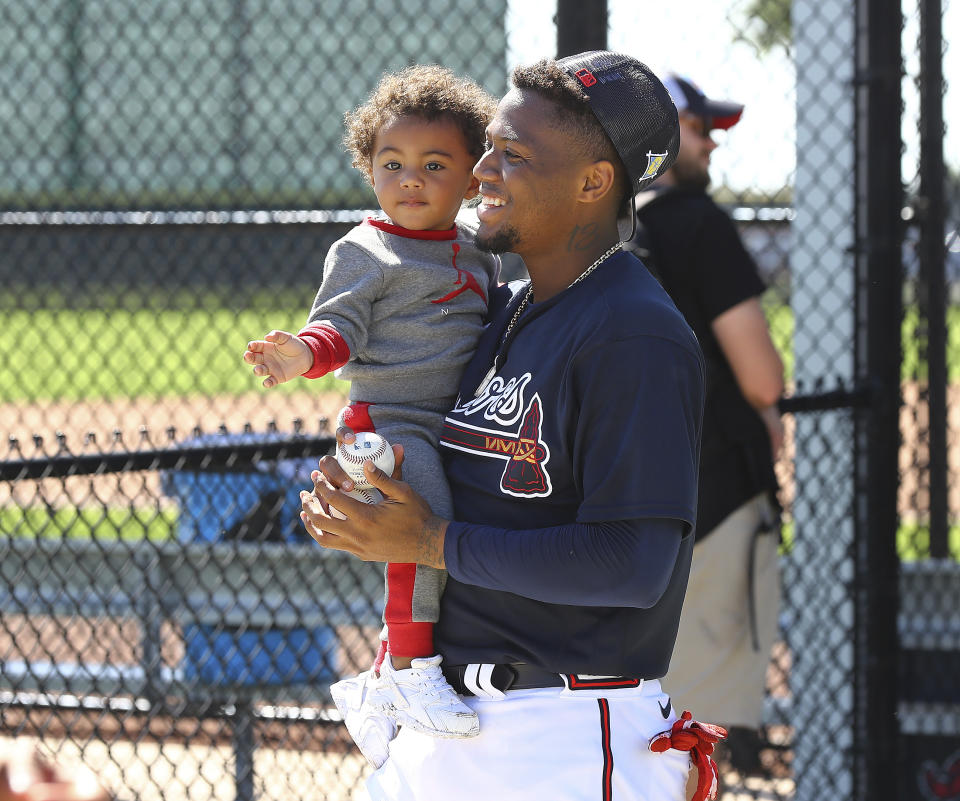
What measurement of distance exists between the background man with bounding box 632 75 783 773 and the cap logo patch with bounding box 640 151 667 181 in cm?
107

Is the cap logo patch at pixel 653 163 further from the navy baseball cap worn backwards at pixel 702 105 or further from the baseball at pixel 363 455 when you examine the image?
the navy baseball cap worn backwards at pixel 702 105

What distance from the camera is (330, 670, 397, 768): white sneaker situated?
176 cm

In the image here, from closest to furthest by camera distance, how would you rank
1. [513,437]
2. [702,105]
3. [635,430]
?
[635,430] < [513,437] < [702,105]

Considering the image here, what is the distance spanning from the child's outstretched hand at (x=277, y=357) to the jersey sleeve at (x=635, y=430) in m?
0.40

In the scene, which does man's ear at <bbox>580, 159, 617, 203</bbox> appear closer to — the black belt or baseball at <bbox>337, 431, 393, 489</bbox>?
baseball at <bbox>337, 431, 393, 489</bbox>

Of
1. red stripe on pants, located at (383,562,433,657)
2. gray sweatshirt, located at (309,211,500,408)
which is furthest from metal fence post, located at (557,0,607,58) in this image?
red stripe on pants, located at (383,562,433,657)

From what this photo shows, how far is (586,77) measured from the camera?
5.28 feet

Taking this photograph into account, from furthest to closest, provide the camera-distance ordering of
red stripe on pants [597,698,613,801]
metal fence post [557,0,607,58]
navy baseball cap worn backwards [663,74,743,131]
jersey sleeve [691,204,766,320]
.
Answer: metal fence post [557,0,607,58], navy baseball cap worn backwards [663,74,743,131], jersey sleeve [691,204,766,320], red stripe on pants [597,698,613,801]

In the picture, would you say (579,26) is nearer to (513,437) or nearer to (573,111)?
(573,111)

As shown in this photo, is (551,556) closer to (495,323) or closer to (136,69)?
(495,323)

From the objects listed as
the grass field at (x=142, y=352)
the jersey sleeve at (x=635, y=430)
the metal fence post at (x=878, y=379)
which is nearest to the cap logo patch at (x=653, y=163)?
the jersey sleeve at (x=635, y=430)

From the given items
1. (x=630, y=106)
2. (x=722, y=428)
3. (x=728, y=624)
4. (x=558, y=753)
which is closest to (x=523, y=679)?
(x=558, y=753)

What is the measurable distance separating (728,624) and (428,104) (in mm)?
1727

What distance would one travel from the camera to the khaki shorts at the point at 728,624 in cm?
294
